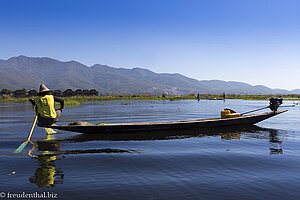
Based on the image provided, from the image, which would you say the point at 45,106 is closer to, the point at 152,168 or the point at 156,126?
the point at 156,126

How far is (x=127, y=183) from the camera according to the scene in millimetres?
6949

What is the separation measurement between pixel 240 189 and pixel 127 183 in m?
3.17

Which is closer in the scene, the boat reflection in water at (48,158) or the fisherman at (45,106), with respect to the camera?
the boat reflection in water at (48,158)

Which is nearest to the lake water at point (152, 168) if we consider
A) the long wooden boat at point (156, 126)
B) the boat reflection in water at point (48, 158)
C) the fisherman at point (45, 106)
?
the boat reflection in water at point (48, 158)

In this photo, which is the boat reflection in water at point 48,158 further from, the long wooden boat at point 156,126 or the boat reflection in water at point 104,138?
the long wooden boat at point 156,126

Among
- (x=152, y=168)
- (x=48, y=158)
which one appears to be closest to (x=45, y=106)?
(x=48, y=158)

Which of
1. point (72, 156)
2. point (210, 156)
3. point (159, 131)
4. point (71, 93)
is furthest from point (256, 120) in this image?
point (71, 93)

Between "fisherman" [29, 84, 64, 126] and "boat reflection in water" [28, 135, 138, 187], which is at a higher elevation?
"fisherman" [29, 84, 64, 126]

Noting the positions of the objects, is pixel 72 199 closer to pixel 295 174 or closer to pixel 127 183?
pixel 127 183

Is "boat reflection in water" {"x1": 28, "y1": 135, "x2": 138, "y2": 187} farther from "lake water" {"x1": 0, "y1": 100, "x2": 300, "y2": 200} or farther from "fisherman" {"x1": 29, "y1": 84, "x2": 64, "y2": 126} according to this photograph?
"fisherman" {"x1": 29, "y1": 84, "x2": 64, "y2": 126}

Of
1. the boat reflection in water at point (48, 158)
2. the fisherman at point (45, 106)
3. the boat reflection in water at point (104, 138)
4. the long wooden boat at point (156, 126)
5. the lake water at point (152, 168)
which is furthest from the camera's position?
the long wooden boat at point (156, 126)

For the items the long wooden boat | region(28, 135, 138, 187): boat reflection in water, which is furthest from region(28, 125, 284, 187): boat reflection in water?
the long wooden boat

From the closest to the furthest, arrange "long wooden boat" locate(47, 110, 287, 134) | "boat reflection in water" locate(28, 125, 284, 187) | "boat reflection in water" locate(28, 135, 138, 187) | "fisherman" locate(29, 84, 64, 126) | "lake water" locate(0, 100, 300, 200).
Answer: "lake water" locate(0, 100, 300, 200), "boat reflection in water" locate(28, 135, 138, 187), "boat reflection in water" locate(28, 125, 284, 187), "fisherman" locate(29, 84, 64, 126), "long wooden boat" locate(47, 110, 287, 134)

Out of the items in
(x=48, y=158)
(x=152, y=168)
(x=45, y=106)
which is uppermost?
(x=45, y=106)
